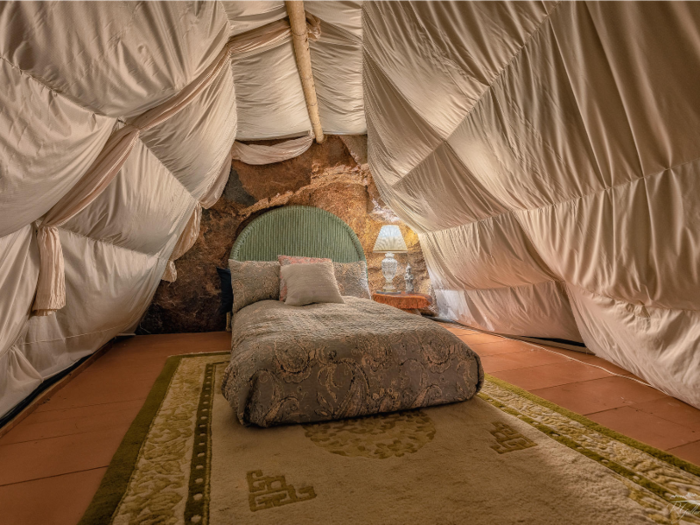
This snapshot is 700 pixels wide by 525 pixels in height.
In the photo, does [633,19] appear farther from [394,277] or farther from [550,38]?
[394,277]

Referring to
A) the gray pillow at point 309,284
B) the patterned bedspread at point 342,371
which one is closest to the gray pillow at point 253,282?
the gray pillow at point 309,284

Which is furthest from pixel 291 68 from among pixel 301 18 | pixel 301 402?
pixel 301 402

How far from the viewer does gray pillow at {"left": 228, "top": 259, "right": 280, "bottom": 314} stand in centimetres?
283

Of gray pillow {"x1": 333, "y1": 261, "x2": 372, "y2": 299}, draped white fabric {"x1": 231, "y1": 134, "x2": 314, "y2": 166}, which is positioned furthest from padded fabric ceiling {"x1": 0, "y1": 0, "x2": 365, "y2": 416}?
gray pillow {"x1": 333, "y1": 261, "x2": 372, "y2": 299}

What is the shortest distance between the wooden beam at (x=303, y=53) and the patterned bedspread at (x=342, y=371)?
169 cm

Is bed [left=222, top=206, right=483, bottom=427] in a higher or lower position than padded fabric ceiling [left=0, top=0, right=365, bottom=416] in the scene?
lower

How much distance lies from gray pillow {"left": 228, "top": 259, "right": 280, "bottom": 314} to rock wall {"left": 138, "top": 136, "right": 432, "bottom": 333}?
2.07 feet

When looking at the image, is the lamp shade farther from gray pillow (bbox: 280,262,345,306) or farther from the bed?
the bed

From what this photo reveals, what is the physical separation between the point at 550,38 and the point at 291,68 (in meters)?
1.82

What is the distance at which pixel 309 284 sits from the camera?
2666 mm

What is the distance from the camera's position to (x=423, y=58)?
169 cm

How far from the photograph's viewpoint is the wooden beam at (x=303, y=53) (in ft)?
5.89

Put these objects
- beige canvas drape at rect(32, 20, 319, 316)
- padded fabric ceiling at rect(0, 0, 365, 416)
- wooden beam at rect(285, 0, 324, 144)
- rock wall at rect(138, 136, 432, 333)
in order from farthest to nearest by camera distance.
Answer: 1. rock wall at rect(138, 136, 432, 333)
2. wooden beam at rect(285, 0, 324, 144)
3. beige canvas drape at rect(32, 20, 319, 316)
4. padded fabric ceiling at rect(0, 0, 365, 416)

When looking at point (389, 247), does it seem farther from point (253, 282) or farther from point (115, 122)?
point (115, 122)
